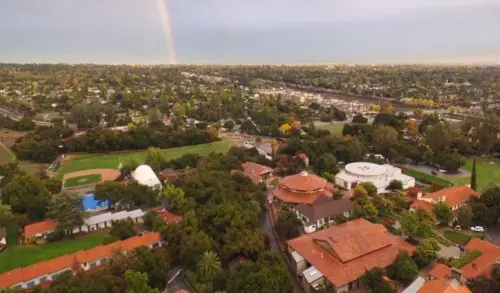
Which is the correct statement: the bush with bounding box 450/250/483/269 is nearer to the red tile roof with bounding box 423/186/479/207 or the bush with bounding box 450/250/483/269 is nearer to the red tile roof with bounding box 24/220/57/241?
the red tile roof with bounding box 423/186/479/207

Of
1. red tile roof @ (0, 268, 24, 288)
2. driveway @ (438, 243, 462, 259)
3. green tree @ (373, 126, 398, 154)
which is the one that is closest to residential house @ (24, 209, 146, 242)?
red tile roof @ (0, 268, 24, 288)

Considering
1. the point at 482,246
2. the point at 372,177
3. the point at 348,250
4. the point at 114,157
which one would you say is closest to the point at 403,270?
the point at 348,250

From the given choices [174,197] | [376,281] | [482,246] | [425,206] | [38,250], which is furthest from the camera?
[174,197]

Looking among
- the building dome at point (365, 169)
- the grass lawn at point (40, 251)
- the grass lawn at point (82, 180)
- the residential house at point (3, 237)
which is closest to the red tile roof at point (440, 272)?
the building dome at point (365, 169)

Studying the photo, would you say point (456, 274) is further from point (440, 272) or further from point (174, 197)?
point (174, 197)

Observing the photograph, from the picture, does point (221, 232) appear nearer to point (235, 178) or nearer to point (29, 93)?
point (235, 178)
